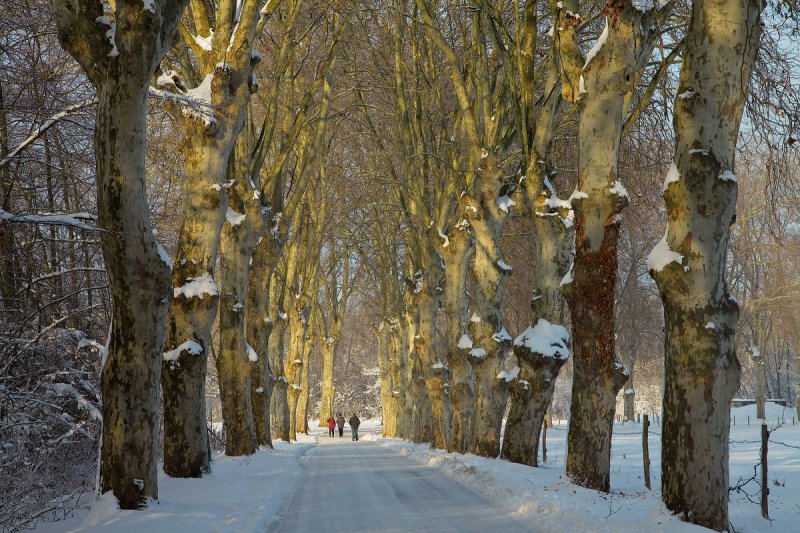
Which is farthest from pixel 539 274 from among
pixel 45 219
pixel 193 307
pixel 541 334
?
pixel 45 219

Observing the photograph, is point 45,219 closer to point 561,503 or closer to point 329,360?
point 561,503

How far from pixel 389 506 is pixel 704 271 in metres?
4.92

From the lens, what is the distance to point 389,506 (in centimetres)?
945

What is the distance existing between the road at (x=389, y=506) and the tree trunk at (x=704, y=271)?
1.77 metres

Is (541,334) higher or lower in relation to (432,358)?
higher

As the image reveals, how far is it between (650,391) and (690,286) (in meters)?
81.8

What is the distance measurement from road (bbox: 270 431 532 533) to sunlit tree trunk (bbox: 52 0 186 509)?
1.74m

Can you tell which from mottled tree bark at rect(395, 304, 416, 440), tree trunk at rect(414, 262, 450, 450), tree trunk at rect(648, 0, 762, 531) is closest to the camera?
tree trunk at rect(648, 0, 762, 531)

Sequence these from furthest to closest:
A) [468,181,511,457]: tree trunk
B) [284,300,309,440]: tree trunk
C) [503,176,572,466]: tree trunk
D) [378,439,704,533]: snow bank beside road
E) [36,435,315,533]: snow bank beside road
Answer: [284,300,309,440]: tree trunk → [468,181,511,457]: tree trunk → [503,176,572,466]: tree trunk → [36,435,315,533]: snow bank beside road → [378,439,704,533]: snow bank beside road

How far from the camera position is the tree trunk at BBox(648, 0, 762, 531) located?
665 centimetres

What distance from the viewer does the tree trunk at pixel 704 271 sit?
6648mm

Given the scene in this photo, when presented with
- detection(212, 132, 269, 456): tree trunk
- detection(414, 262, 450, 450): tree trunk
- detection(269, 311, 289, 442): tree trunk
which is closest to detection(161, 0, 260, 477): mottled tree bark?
detection(212, 132, 269, 456): tree trunk

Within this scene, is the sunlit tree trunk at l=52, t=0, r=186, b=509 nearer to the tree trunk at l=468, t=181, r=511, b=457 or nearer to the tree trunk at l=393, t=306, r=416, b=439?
the tree trunk at l=468, t=181, r=511, b=457

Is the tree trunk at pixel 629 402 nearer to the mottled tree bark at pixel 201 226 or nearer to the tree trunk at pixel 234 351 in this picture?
the tree trunk at pixel 234 351
